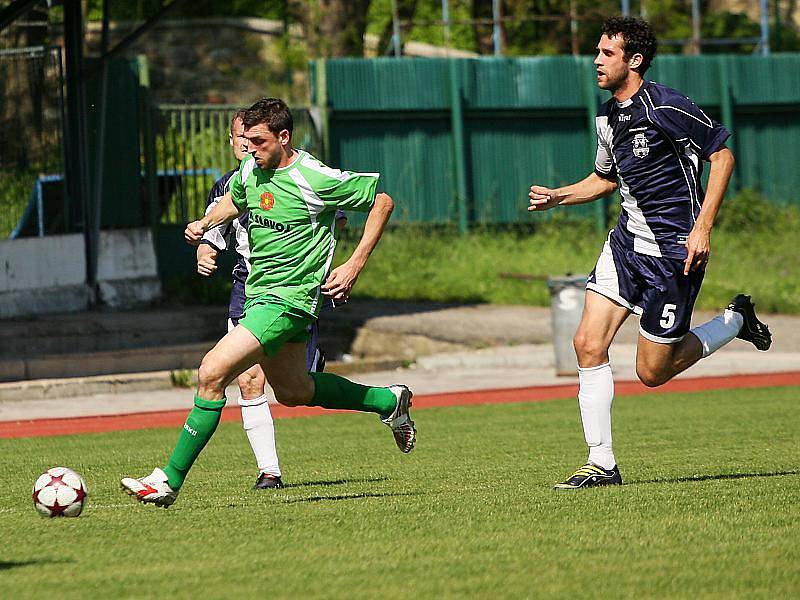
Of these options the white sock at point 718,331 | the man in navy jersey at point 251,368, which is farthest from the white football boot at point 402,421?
the white sock at point 718,331

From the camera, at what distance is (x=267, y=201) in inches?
312

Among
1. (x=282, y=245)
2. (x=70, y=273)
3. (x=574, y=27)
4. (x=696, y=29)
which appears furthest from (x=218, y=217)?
(x=574, y=27)

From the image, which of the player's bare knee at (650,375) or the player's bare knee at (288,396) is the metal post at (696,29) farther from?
the player's bare knee at (288,396)

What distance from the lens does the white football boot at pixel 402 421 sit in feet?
28.4

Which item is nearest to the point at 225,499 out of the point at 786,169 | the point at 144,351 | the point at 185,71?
the point at 144,351

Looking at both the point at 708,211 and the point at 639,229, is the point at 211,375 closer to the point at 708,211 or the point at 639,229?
the point at 639,229

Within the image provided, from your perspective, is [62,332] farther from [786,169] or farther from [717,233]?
[786,169]

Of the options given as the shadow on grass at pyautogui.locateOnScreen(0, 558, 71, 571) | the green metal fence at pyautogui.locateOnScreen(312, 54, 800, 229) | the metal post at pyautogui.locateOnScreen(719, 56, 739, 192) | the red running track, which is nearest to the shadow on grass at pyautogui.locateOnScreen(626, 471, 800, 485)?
the shadow on grass at pyautogui.locateOnScreen(0, 558, 71, 571)

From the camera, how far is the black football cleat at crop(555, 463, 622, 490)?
794 cm

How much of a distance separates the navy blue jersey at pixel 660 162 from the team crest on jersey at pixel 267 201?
185cm

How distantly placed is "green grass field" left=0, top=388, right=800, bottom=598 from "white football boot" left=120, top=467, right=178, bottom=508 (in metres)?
0.08

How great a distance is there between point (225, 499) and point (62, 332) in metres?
11.8

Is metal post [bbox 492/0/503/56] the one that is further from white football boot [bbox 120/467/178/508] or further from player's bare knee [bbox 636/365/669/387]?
white football boot [bbox 120/467/178/508]

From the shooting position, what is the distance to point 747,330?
30.2 feet
